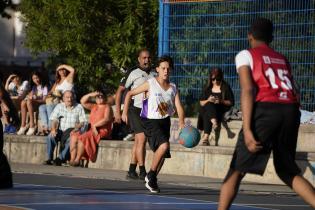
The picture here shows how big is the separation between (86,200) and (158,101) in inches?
103

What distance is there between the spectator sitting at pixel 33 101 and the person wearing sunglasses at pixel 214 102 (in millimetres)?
4339

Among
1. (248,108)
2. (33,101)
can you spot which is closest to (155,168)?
(248,108)

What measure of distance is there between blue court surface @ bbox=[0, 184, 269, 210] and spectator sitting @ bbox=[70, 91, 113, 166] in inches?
227

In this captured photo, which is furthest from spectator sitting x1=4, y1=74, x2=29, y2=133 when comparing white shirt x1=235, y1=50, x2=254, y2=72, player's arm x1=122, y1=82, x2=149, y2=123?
white shirt x1=235, y1=50, x2=254, y2=72

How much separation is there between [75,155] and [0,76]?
22.2ft

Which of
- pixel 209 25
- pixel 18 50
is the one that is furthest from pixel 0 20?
pixel 209 25

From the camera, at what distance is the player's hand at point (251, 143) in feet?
31.7

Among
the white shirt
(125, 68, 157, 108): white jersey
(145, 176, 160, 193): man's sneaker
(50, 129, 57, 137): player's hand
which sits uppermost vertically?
(125, 68, 157, 108): white jersey

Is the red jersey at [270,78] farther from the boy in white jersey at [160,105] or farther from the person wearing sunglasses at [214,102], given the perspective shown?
the person wearing sunglasses at [214,102]

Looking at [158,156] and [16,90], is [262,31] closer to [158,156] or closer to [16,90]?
[158,156]

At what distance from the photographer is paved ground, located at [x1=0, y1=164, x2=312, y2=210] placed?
40.9 feet

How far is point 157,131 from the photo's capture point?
49.5 ft

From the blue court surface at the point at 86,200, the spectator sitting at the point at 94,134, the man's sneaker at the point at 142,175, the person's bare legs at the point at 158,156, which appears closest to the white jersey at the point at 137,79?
the man's sneaker at the point at 142,175

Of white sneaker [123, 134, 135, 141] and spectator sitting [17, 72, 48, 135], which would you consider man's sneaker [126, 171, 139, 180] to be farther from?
spectator sitting [17, 72, 48, 135]
